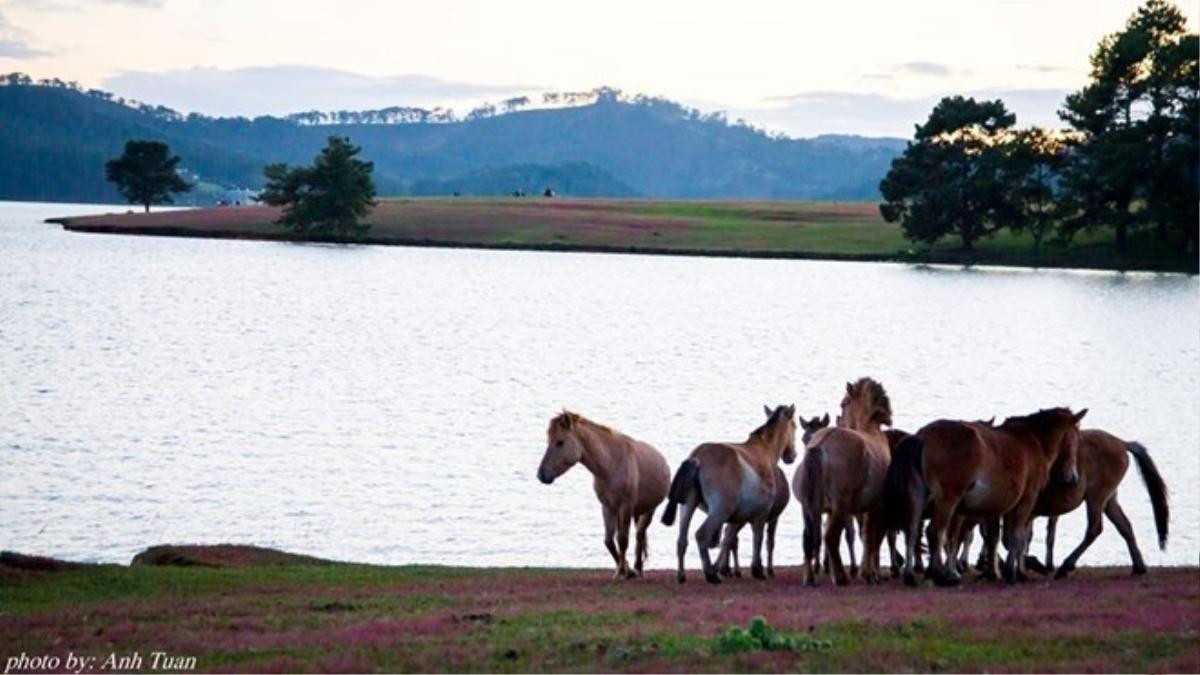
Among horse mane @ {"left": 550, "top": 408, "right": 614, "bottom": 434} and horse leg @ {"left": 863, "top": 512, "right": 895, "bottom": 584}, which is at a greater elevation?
horse mane @ {"left": 550, "top": 408, "right": 614, "bottom": 434}

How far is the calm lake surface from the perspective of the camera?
2795 centimetres

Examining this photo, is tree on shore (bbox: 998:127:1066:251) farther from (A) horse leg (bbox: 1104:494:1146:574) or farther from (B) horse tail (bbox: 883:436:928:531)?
(B) horse tail (bbox: 883:436:928:531)

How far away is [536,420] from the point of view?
42906mm

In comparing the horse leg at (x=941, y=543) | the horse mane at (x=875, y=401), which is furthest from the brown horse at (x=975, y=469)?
the horse mane at (x=875, y=401)

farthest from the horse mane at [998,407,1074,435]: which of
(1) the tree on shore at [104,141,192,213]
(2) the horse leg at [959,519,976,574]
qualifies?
(1) the tree on shore at [104,141,192,213]

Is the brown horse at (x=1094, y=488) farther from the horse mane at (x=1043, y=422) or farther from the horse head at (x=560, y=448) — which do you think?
the horse head at (x=560, y=448)

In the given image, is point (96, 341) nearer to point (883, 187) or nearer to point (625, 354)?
point (625, 354)

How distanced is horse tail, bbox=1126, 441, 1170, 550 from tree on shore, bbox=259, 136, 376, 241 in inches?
4360

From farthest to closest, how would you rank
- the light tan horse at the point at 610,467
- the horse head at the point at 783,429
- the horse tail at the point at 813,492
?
the horse head at the point at 783,429, the light tan horse at the point at 610,467, the horse tail at the point at 813,492

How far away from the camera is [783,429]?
60.8 ft

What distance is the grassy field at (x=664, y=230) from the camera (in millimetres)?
108250

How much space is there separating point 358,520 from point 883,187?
8689 cm

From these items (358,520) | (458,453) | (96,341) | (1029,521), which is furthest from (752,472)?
(96,341)

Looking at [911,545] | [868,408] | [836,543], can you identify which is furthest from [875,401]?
[911,545]
